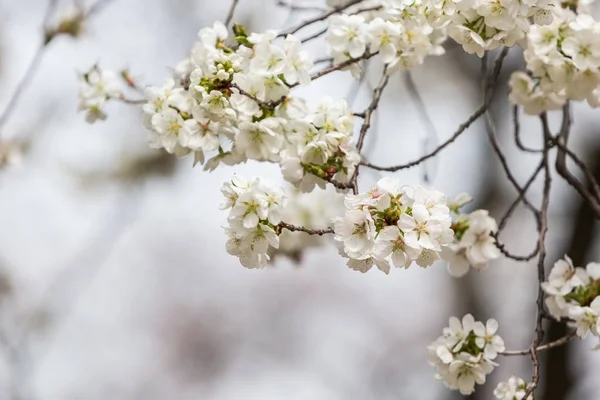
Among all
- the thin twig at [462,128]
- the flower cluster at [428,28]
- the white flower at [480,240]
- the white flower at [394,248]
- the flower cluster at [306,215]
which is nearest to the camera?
the white flower at [394,248]

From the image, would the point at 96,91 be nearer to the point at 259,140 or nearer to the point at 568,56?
the point at 259,140

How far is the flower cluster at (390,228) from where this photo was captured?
865 mm

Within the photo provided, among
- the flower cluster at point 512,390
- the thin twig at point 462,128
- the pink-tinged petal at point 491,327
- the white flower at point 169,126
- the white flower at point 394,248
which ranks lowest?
the flower cluster at point 512,390

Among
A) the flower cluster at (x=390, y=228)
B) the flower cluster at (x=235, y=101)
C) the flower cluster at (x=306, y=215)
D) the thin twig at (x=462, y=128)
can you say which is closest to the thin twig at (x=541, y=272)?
the thin twig at (x=462, y=128)

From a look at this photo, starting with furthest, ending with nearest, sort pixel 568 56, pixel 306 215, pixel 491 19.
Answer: pixel 306 215, pixel 568 56, pixel 491 19

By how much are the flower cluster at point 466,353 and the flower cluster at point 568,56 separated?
408 millimetres

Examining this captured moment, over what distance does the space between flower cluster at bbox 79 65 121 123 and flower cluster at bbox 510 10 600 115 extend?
81 centimetres

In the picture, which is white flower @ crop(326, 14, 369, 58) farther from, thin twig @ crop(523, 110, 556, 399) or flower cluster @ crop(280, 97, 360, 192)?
thin twig @ crop(523, 110, 556, 399)

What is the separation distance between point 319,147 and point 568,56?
433 millimetres

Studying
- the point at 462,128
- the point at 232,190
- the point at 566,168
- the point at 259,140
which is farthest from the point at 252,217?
the point at 566,168

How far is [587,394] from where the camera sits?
3.53 metres

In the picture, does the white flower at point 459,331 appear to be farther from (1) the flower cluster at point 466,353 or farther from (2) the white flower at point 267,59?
(2) the white flower at point 267,59

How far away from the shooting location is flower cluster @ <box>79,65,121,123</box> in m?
1.38

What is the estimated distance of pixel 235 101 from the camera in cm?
100
